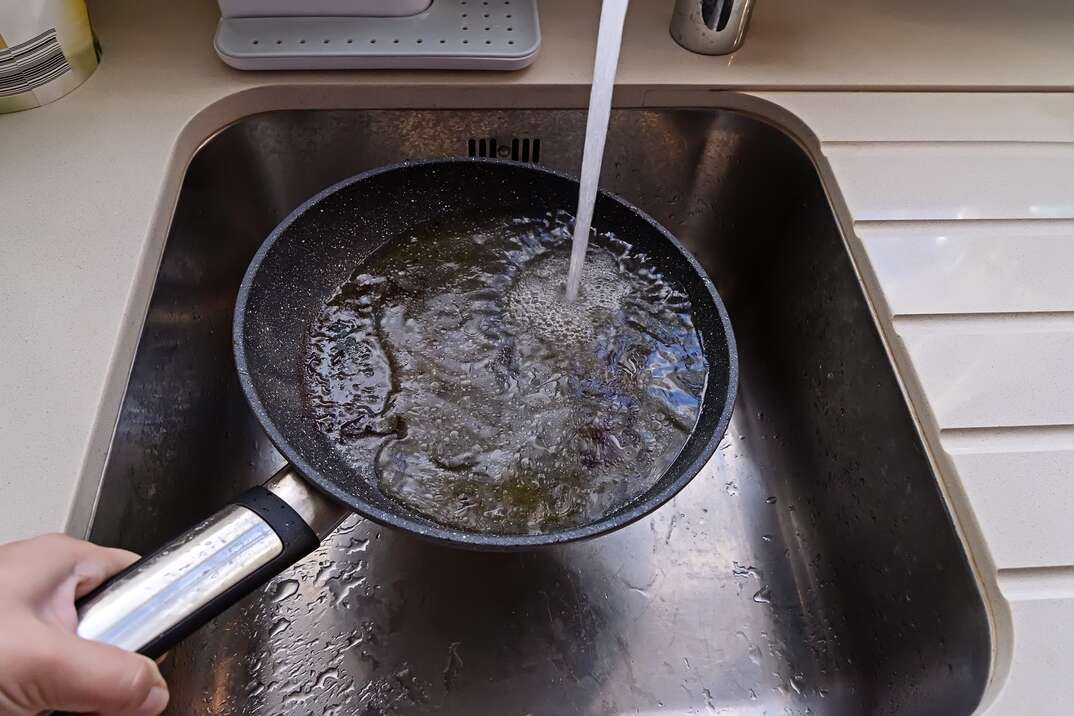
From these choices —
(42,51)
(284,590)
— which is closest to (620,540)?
(284,590)

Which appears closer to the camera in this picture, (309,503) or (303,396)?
(309,503)

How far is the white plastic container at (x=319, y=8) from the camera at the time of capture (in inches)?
32.6

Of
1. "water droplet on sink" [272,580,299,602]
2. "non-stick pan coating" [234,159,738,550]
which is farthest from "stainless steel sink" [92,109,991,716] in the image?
"non-stick pan coating" [234,159,738,550]

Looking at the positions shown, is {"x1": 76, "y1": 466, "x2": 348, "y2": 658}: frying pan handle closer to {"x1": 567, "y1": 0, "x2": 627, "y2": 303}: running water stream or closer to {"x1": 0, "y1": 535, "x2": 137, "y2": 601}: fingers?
{"x1": 0, "y1": 535, "x2": 137, "y2": 601}: fingers

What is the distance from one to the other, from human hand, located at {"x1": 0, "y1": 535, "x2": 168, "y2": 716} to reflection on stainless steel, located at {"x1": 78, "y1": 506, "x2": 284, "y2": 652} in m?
0.01

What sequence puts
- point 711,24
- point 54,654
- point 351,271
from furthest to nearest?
1. point 711,24
2. point 351,271
3. point 54,654

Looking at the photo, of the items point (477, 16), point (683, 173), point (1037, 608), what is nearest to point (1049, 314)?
point (1037, 608)

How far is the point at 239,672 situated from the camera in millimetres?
699

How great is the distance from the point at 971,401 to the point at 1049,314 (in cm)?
16

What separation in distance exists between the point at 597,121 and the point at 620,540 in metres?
0.44

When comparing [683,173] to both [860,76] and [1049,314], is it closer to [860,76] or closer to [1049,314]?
[860,76]

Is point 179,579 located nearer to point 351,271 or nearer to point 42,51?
point 351,271

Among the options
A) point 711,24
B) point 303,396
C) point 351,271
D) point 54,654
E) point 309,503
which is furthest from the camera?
point 711,24

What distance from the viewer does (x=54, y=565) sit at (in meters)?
0.43
